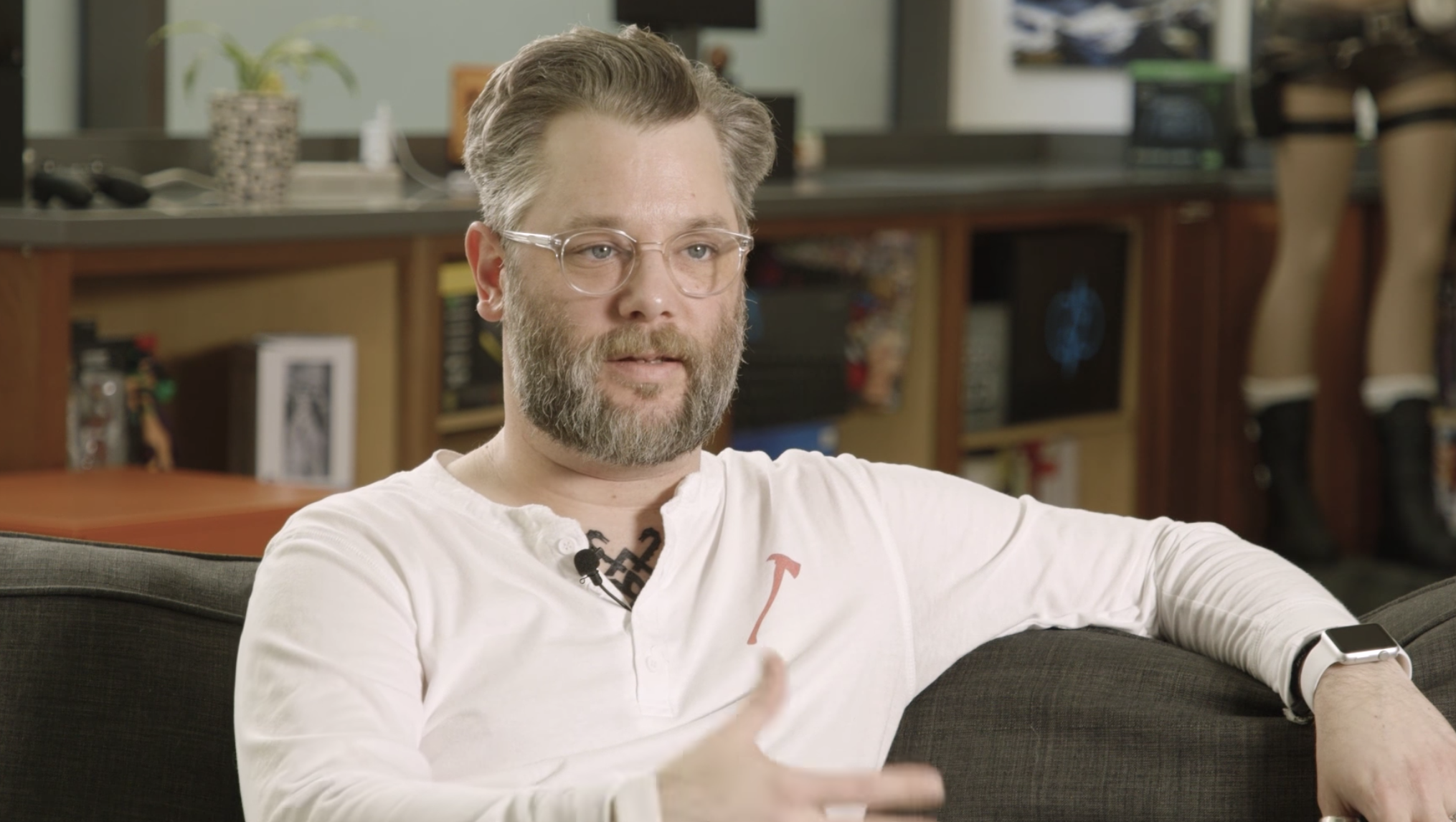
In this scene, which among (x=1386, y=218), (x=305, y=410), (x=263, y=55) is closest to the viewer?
(x=305, y=410)

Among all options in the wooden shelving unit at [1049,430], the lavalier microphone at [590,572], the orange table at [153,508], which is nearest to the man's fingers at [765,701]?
the lavalier microphone at [590,572]

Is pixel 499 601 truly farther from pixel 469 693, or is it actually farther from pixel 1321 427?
pixel 1321 427

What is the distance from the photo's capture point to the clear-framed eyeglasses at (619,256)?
1.44 meters

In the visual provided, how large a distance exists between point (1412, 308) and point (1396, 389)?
0.60ft

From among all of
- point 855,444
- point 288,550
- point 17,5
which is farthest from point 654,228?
point 855,444

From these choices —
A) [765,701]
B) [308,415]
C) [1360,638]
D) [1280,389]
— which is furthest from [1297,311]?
[765,701]

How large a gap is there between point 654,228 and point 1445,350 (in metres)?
3.18

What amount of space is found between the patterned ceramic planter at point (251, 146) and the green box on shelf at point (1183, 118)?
8.14ft

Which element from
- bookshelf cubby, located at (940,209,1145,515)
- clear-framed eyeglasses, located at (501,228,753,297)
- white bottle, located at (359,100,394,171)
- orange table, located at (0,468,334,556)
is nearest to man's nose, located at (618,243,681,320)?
clear-framed eyeglasses, located at (501,228,753,297)

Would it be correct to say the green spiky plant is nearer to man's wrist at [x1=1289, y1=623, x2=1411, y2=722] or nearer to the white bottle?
the white bottle

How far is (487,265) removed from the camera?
1.56 metres

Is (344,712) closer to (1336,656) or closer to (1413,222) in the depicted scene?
(1336,656)

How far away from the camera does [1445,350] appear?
4.12 meters

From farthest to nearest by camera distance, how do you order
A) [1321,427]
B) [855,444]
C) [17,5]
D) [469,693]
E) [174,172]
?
[1321,427]
[855,444]
[174,172]
[17,5]
[469,693]
